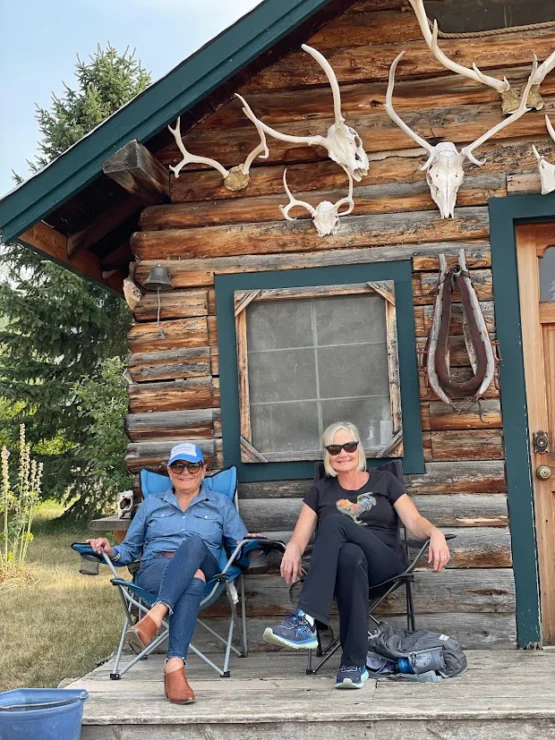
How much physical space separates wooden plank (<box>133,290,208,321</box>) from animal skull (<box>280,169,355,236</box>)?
2.11 feet

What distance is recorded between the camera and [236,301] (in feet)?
15.5

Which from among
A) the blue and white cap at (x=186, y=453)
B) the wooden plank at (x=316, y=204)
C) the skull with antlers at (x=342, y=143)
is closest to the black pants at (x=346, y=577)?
the blue and white cap at (x=186, y=453)

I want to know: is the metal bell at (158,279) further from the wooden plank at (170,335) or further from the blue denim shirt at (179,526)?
the blue denim shirt at (179,526)

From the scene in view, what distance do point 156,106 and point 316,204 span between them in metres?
0.96

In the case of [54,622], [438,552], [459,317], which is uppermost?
[459,317]

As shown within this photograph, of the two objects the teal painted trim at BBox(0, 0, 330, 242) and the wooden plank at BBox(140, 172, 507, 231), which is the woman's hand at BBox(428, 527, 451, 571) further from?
the teal painted trim at BBox(0, 0, 330, 242)

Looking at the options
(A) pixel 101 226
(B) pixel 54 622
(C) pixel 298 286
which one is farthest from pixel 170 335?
(B) pixel 54 622

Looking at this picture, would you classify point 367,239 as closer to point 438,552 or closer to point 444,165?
point 444,165

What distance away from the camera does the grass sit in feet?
17.8

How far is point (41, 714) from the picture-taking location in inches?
123

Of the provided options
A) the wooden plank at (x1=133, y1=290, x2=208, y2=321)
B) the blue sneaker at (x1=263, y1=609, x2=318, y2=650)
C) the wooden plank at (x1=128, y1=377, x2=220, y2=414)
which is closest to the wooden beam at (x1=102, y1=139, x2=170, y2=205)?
the wooden plank at (x1=133, y1=290, x2=208, y2=321)

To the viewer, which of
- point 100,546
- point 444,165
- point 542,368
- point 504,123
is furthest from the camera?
point 542,368

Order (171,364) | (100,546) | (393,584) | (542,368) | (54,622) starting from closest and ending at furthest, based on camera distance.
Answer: (393,584) < (100,546) < (542,368) < (171,364) < (54,622)

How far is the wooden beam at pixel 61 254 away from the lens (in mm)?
4964
